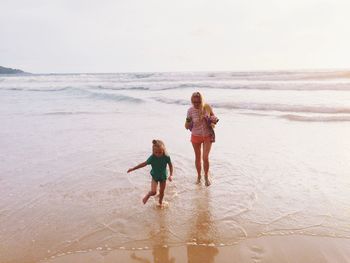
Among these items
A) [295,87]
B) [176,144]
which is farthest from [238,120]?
[295,87]

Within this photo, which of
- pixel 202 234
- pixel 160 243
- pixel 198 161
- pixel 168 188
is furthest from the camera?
pixel 198 161

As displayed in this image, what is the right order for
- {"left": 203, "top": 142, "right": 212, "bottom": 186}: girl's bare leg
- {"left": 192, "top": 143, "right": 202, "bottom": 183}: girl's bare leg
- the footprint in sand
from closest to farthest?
the footprint in sand
{"left": 203, "top": 142, "right": 212, "bottom": 186}: girl's bare leg
{"left": 192, "top": 143, "right": 202, "bottom": 183}: girl's bare leg

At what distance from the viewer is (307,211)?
5574 mm

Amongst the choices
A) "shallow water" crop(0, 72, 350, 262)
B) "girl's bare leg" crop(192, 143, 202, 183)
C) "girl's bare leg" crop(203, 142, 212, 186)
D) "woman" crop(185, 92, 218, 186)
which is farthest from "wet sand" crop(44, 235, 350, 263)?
"girl's bare leg" crop(192, 143, 202, 183)

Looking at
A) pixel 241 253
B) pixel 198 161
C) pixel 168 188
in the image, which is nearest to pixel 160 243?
pixel 241 253

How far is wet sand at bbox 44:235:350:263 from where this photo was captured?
4.27 m

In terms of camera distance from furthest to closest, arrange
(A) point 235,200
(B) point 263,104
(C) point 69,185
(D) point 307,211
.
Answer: (B) point 263,104 < (C) point 69,185 < (A) point 235,200 < (D) point 307,211

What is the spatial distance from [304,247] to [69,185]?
418cm

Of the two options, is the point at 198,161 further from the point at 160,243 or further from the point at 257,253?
the point at 257,253

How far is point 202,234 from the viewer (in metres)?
4.91

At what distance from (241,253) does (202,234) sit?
0.64 meters

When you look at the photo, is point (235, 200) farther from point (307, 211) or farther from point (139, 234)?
point (139, 234)

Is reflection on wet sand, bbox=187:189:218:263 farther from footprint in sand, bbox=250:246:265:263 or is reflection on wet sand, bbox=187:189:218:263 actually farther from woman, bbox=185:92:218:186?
woman, bbox=185:92:218:186

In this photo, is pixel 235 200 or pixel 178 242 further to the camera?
pixel 235 200
